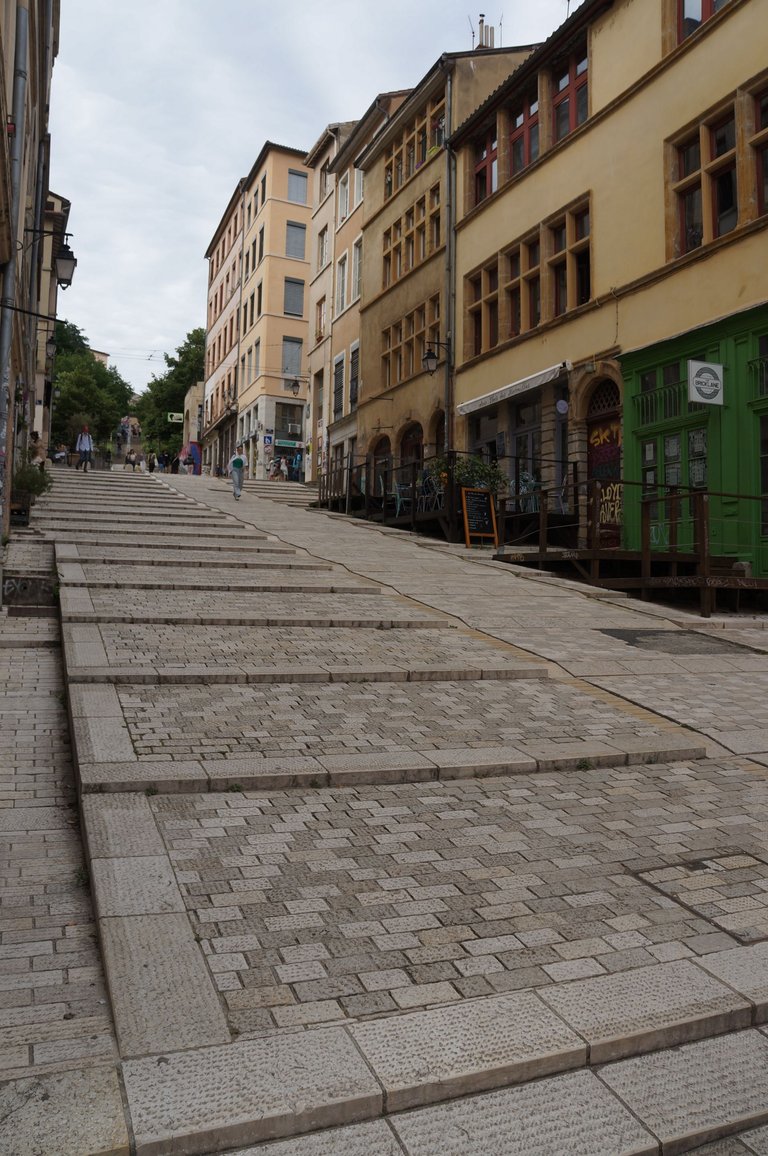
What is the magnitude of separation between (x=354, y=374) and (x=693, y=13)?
58.6 feet

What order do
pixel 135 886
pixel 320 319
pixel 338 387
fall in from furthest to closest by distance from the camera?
pixel 320 319, pixel 338 387, pixel 135 886

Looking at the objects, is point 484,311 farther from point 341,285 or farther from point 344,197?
point 344,197

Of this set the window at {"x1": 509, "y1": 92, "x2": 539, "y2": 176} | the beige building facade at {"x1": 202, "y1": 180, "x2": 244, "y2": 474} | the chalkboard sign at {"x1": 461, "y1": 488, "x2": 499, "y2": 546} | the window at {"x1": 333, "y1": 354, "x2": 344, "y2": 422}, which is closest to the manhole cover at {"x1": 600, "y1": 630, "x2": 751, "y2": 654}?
the chalkboard sign at {"x1": 461, "y1": 488, "x2": 499, "y2": 546}

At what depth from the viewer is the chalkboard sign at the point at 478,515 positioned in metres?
17.8

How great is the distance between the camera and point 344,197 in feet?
115

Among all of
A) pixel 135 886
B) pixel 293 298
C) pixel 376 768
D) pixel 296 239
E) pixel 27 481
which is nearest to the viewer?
pixel 135 886

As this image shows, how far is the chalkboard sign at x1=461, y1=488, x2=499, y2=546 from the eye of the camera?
17.8 metres

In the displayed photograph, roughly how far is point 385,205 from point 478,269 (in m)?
8.03

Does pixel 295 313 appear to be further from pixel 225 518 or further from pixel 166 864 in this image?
pixel 166 864

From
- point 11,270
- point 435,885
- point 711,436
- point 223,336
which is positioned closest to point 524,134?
point 711,436

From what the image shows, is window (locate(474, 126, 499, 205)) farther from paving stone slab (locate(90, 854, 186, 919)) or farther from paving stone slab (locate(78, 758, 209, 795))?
paving stone slab (locate(90, 854, 186, 919))

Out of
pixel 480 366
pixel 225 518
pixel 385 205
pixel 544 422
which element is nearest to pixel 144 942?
pixel 225 518

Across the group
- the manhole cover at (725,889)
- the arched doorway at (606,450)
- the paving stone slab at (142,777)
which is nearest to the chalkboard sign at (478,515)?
the arched doorway at (606,450)

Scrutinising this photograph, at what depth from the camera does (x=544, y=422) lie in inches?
795
